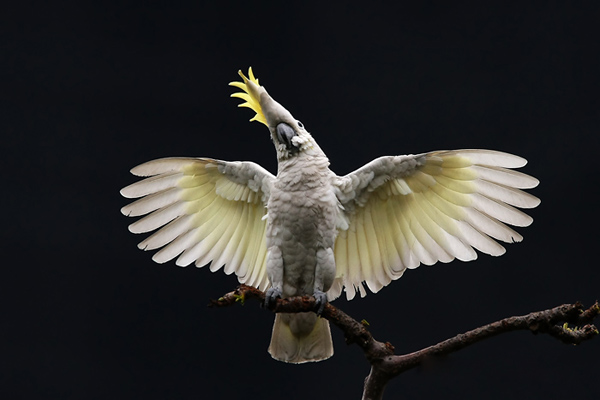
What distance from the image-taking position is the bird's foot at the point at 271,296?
2.20 meters

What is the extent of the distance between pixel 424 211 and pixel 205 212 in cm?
81

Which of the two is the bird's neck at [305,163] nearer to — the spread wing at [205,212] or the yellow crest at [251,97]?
the spread wing at [205,212]

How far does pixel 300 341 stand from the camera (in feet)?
8.27

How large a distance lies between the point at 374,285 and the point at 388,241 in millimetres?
171

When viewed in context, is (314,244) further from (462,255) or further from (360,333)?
(462,255)

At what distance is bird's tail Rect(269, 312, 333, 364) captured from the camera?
2500 mm

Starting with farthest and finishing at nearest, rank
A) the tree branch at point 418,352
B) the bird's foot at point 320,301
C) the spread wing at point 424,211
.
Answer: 1. the spread wing at point 424,211
2. the bird's foot at point 320,301
3. the tree branch at point 418,352

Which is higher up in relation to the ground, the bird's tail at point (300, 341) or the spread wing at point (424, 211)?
the spread wing at point (424, 211)

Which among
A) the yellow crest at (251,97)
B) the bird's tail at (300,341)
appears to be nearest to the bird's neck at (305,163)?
the yellow crest at (251,97)

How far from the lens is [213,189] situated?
2637 millimetres

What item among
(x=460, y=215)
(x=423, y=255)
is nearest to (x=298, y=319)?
(x=423, y=255)

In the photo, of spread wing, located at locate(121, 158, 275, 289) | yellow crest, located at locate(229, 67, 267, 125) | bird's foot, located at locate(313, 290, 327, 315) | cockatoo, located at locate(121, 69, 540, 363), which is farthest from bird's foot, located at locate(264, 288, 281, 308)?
yellow crest, located at locate(229, 67, 267, 125)

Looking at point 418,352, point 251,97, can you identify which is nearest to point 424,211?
point 418,352

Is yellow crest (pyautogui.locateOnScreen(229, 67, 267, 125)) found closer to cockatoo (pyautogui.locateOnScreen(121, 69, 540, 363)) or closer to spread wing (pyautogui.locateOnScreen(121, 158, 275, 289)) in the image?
cockatoo (pyautogui.locateOnScreen(121, 69, 540, 363))
